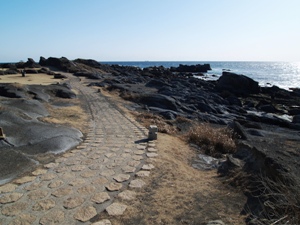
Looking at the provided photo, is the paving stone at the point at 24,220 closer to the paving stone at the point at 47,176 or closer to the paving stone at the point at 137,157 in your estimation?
the paving stone at the point at 47,176

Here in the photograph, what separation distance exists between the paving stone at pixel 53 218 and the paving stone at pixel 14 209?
1.43 feet

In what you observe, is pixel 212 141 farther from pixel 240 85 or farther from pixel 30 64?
pixel 30 64

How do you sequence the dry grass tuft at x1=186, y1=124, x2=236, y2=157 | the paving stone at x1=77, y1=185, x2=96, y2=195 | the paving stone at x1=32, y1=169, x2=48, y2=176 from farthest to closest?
the dry grass tuft at x1=186, y1=124, x2=236, y2=157
the paving stone at x1=32, y1=169, x2=48, y2=176
the paving stone at x1=77, y1=185, x2=96, y2=195

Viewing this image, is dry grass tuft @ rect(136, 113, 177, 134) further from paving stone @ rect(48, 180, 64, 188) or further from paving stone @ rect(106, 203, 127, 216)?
paving stone @ rect(106, 203, 127, 216)

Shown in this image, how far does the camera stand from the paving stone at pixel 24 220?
11.2 feet

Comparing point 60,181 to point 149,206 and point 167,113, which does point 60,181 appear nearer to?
point 149,206

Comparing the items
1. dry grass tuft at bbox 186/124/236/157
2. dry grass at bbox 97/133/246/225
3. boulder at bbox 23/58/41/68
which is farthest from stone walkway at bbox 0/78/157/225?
boulder at bbox 23/58/41/68

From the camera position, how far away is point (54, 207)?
151 inches

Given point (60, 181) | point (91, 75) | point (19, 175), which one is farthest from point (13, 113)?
point (91, 75)

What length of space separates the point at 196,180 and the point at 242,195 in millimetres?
1014

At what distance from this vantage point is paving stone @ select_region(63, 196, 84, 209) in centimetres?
387

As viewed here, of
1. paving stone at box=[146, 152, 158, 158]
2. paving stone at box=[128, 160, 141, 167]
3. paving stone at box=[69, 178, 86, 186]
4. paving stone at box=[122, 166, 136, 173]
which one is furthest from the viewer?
paving stone at box=[146, 152, 158, 158]

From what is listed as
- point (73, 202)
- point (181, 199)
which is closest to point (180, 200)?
point (181, 199)

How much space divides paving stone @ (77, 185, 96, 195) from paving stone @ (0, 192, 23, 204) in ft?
3.17
